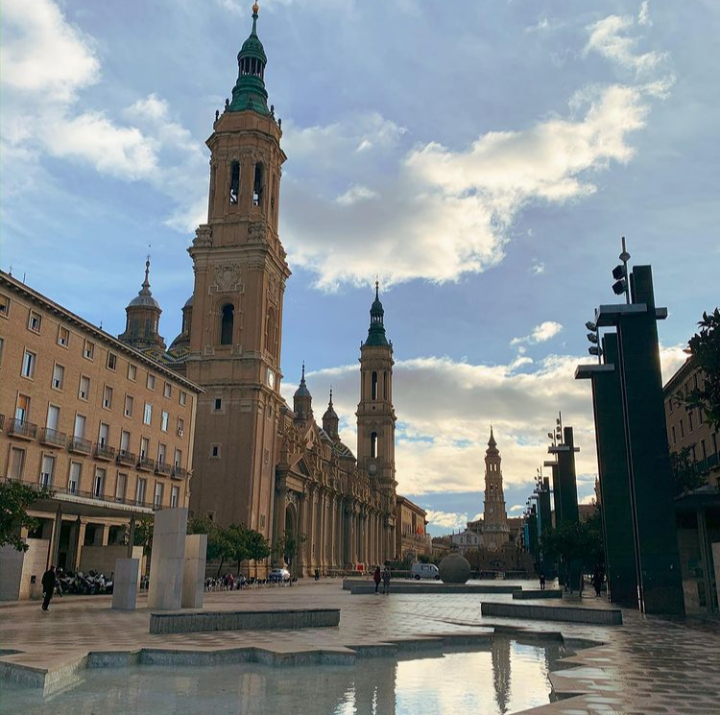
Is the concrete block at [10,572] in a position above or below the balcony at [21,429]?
below

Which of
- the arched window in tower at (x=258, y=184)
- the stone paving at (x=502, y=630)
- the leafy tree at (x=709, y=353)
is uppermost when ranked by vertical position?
the arched window in tower at (x=258, y=184)

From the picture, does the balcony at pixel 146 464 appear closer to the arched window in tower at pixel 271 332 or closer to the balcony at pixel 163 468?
the balcony at pixel 163 468

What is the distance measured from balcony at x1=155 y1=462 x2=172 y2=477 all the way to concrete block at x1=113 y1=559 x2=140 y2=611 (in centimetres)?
2455

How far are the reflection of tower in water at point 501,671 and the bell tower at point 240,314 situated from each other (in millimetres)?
46354

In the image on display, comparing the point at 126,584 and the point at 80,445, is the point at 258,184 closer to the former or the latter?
the point at 80,445

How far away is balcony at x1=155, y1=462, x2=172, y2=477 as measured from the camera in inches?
1894

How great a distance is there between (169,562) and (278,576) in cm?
3893

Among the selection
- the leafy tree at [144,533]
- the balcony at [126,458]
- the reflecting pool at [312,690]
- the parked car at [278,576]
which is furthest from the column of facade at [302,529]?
the reflecting pool at [312,690]

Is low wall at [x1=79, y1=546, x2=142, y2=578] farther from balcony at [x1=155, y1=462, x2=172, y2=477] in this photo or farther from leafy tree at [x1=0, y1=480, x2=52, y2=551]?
leafy tree at [x1=0, y1=480, x2=52, y2=551]

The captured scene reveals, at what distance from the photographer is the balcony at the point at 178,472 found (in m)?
50.5

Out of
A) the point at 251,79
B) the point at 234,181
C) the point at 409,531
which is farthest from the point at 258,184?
the point at 409,531

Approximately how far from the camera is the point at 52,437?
3806cm


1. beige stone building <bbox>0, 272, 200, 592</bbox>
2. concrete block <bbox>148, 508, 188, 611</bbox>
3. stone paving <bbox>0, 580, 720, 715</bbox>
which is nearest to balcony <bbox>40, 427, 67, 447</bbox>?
beige stone building <bbox>0, 272, 200, 592</bbox>

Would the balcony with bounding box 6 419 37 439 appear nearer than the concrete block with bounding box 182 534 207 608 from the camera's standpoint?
No
